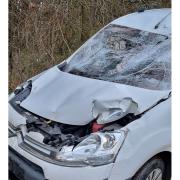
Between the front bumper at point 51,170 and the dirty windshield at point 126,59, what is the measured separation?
2.85 feet

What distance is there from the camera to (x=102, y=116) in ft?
9.42

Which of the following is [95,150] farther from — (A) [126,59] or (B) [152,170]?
(A) [126,59]

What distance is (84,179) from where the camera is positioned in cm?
258

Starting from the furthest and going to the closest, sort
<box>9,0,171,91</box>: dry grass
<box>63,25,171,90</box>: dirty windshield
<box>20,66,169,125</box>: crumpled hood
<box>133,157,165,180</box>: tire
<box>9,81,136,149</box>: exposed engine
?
<box>9,0,171,91</box>: dry grass → <box>63,25,171,90</box>: dirty windshield → <box>20,66,169,125</box>: crumpled hood → <box>9,81,136,149</box>: exposed engine → <box>133,157,165,180</box>: tire

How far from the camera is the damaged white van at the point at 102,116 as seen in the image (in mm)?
2633

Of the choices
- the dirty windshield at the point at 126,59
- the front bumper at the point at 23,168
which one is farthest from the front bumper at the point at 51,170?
the dirty windshield at the point at 126,59

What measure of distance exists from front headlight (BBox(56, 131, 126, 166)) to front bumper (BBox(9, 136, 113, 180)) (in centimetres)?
4

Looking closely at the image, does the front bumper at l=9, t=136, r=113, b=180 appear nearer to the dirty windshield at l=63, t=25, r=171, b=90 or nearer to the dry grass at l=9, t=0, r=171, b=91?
the dirty windshield at l=63, t=25, r=171, b=90

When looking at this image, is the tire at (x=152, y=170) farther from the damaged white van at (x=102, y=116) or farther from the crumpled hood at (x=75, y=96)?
the crumpled hood at (x=75, y=96)

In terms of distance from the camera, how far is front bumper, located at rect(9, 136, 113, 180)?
2.56 m

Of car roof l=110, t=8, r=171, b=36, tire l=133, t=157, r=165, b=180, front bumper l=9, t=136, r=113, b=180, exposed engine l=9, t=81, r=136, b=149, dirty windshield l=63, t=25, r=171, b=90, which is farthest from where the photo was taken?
car roof l=110, t=8, r=171, b=36

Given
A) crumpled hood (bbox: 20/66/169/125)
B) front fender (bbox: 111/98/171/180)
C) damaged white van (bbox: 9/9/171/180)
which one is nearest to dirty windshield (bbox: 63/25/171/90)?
damaged white van (bbox: 9/9/171/180)
